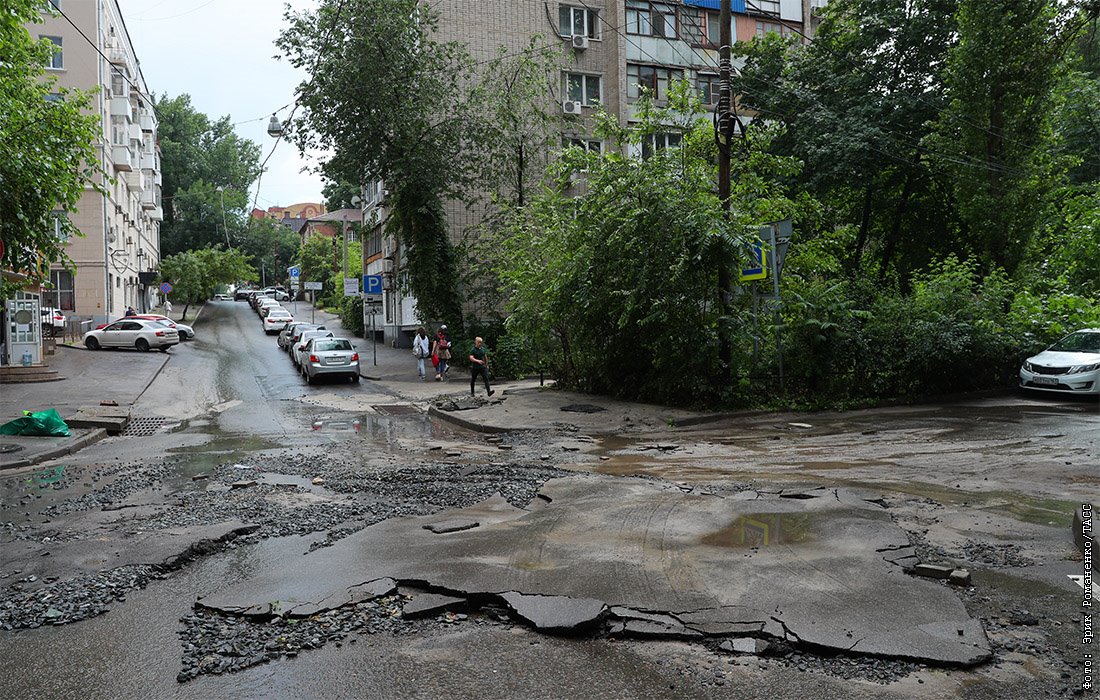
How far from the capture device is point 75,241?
1705 inches

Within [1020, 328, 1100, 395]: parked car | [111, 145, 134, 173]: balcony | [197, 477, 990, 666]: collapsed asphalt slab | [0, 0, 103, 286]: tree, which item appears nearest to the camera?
[197, 477, 990, 666]: collapsed asphalt slab

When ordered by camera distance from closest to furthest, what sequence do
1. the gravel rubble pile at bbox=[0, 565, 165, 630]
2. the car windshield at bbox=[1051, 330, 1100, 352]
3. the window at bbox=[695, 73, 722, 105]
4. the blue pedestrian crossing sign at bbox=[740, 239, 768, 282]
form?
1. the gravel rubble pile at bbox=[0, 565, 165, 630]
2. the blue pedestrian crossing sign at bbox=[740, 239, 768, 282]
3. the car windshield at bbox=[1051, 330, 1100, 352]
4. the window at bbox=[695, 73, 722, 105]

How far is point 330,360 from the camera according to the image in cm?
2752

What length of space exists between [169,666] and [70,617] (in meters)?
1.25

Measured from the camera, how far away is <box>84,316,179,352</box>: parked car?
112 feet

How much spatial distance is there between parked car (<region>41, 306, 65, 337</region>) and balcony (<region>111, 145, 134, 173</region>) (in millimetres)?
14906

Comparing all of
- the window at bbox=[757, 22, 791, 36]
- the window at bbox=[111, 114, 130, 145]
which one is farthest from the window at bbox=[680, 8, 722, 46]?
the window at bbox=[111, 114, 130, 145]

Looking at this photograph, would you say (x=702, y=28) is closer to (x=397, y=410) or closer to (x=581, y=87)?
(x=581, y=87)

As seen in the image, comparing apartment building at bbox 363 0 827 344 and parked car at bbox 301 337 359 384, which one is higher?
apartment building at bbox 363 0 827 344

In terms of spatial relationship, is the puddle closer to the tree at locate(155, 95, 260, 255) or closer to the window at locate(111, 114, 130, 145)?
the window at locate(111, 114, 130, 145)

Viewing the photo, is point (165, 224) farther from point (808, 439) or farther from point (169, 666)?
point (169, 666)

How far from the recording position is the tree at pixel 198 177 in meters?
75.3

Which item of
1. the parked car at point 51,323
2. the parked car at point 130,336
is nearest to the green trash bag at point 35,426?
the parked car at point 51,323

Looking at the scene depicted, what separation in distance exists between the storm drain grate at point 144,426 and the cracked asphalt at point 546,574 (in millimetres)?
4585
